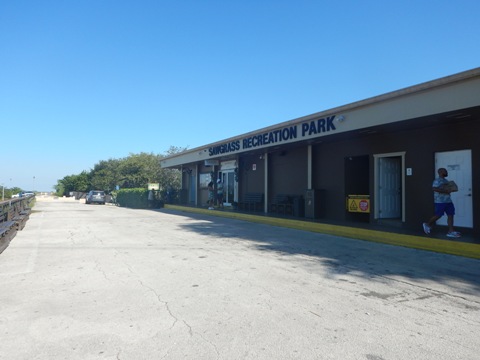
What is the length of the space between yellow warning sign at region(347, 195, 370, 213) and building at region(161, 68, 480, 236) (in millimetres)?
36

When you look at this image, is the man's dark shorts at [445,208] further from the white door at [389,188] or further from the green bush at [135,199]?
the green bush at [135,199]

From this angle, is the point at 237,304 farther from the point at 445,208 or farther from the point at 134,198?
the point at 134,198

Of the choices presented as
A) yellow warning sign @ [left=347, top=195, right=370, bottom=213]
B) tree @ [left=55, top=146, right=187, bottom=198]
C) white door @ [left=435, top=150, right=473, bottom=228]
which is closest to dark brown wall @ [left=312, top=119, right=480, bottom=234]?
white door @ [left=435, top=150, right=473, bottom=228]

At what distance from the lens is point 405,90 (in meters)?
9.72

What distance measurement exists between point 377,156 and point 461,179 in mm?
3000

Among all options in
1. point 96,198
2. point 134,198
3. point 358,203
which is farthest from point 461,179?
point 96,198

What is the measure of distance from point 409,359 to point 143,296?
3.40m

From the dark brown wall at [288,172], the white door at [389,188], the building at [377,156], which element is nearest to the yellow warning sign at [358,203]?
the building at [377,156]

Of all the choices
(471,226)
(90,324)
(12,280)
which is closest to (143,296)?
(90,324)

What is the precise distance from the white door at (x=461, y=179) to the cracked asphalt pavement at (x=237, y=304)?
2.53 m

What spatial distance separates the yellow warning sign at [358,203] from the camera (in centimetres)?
1329

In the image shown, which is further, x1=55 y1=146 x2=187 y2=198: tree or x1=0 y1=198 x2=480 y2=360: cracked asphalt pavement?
x1=55 y1=146 x2=187 y2=198: tree

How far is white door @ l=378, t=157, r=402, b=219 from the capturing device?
13.0 meters

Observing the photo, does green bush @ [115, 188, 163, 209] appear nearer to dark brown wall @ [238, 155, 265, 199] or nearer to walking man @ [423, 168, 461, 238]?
dark brown wall @ [238, 155, 265, 199]
